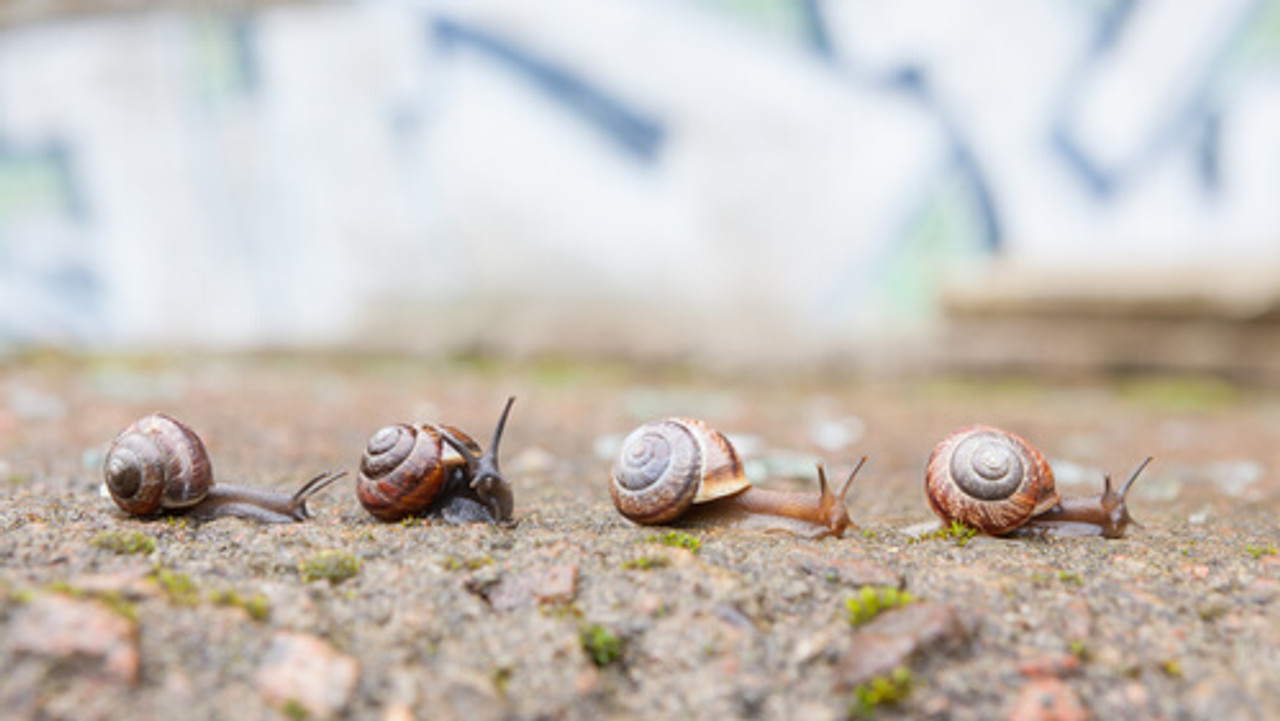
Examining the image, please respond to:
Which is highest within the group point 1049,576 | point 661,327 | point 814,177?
point 814,177

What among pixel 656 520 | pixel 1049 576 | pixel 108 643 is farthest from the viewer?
pixel 656 520

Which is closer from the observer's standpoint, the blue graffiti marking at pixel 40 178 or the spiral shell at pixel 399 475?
the spiral shell at pixel 399 475

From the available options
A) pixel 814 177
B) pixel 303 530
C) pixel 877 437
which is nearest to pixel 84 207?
pixel 814 177

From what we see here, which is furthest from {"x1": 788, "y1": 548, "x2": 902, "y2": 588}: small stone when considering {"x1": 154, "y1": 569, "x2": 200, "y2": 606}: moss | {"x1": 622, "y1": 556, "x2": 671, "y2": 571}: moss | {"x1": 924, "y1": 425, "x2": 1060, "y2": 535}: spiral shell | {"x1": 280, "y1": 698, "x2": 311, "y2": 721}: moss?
{"x1": 154, "y1": 569, "x2": 200, "y2": 606}: moss

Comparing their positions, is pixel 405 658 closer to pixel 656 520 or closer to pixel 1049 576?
pixel 656 520

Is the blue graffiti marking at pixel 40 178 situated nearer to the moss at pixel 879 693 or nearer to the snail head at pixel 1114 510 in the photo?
the snail head at pixel 1114 510

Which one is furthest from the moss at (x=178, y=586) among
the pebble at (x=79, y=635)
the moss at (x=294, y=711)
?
the moss at (x=294, y=711)

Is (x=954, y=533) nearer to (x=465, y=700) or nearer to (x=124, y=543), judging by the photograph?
(x=465, y=700)
